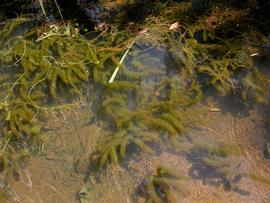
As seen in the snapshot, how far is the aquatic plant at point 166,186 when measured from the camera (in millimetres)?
3428

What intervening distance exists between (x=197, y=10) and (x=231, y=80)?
110cm

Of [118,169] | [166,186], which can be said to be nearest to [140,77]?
[118,169]

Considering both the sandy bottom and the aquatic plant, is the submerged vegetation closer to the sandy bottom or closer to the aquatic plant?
the aquatic plant

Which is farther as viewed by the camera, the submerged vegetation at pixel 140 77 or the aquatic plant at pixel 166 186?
the submerged vegetation at pixel 140 77

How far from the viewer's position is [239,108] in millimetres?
4039

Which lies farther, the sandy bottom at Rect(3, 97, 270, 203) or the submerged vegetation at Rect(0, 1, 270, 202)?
the submerged vegetation at Rect(0, 1, 270, 202)

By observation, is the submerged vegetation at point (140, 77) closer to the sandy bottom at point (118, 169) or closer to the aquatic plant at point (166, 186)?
the aquatic plant at point (166, 186)

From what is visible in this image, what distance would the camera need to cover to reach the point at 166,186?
11.5 feet

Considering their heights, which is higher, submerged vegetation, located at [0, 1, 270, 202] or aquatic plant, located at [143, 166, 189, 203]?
submerged vegetation, located at [0, 1, 270, 202]

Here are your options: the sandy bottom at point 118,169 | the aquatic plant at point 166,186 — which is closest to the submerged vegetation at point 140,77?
the aquatic plant at point 166,186

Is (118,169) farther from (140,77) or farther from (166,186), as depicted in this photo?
(140,77)

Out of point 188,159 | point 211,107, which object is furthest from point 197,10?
point 188,159

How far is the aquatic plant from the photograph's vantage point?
3.43 meters

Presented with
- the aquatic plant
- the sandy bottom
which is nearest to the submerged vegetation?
the aquatic plant
